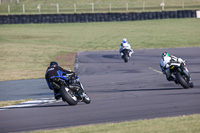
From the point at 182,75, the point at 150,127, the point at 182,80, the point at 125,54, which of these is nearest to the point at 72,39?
the point at 125,54

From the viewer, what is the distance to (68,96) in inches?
475

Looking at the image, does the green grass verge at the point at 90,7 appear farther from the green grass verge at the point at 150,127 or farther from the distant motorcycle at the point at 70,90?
the green grass verge at the point at 150,127

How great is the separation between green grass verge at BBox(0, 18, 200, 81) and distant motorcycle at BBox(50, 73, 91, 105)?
1143 centimetres

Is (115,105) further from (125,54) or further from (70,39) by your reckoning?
(70,39)

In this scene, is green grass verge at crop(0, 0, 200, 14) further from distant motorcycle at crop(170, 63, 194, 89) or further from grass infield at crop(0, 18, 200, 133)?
distant motorcycle at crop(170, 63, 194, 89)

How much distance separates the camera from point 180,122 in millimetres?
9141

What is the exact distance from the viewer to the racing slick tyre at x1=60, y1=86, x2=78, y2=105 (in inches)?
471

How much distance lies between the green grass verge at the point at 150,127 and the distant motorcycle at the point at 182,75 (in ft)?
15.8

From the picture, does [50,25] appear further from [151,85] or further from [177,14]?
[151,85]

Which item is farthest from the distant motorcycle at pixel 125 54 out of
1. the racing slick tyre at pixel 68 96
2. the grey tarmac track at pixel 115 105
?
the racing slick tyre at pixel 68 96

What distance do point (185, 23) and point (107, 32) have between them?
31.5 ft

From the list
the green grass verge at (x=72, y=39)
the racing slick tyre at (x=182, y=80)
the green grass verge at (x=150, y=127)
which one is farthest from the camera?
the green grass verge at (x=72, y=39)

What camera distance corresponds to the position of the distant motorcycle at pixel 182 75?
14.6 m

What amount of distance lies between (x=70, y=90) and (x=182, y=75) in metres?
4.54
